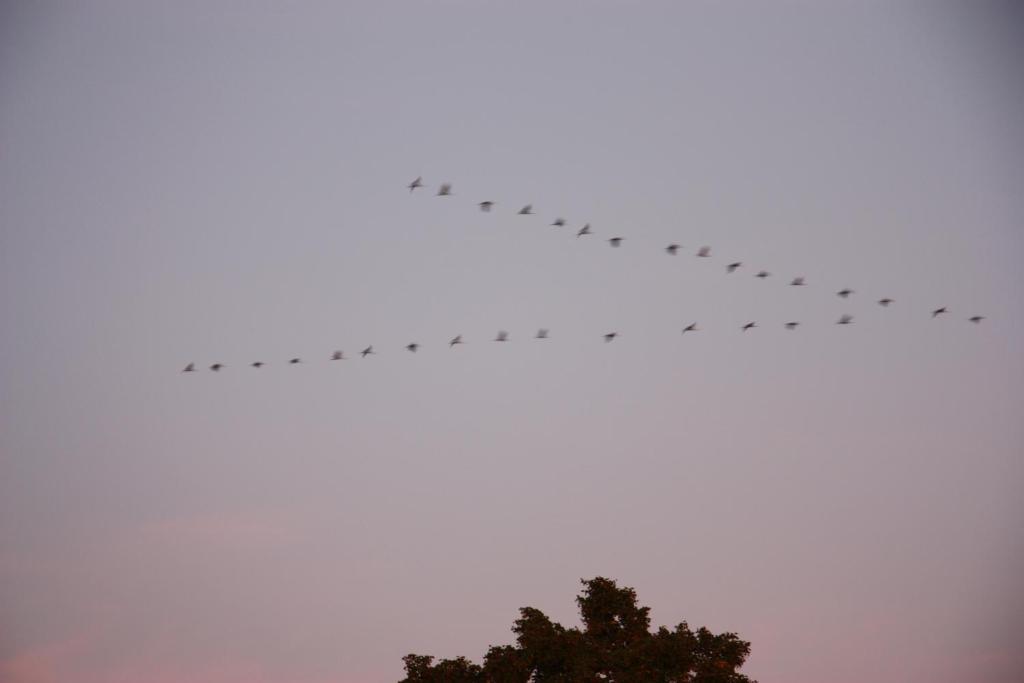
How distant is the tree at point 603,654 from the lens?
116 feet

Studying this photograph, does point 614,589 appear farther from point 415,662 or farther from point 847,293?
point 847,293

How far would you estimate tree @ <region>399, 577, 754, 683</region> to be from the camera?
116 feet

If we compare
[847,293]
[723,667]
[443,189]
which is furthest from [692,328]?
[723,667]

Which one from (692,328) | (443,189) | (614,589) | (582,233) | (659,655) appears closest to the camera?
(443,189)

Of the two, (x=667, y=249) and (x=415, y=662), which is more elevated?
(x=667, y=249)

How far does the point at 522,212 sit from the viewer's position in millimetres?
28172

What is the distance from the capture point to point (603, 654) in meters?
36.0

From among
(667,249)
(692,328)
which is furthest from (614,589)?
(667,249)

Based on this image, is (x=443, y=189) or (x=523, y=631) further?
(x=523, y=631)

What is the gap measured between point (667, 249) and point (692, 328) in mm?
3162

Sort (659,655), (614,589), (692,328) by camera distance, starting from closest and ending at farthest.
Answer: (692,328) → (659,655) → (614,589)

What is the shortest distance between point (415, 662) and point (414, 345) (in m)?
12.7

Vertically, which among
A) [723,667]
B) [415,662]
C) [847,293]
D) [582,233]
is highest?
[582,233]

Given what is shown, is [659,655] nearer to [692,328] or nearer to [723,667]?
[723,667]
